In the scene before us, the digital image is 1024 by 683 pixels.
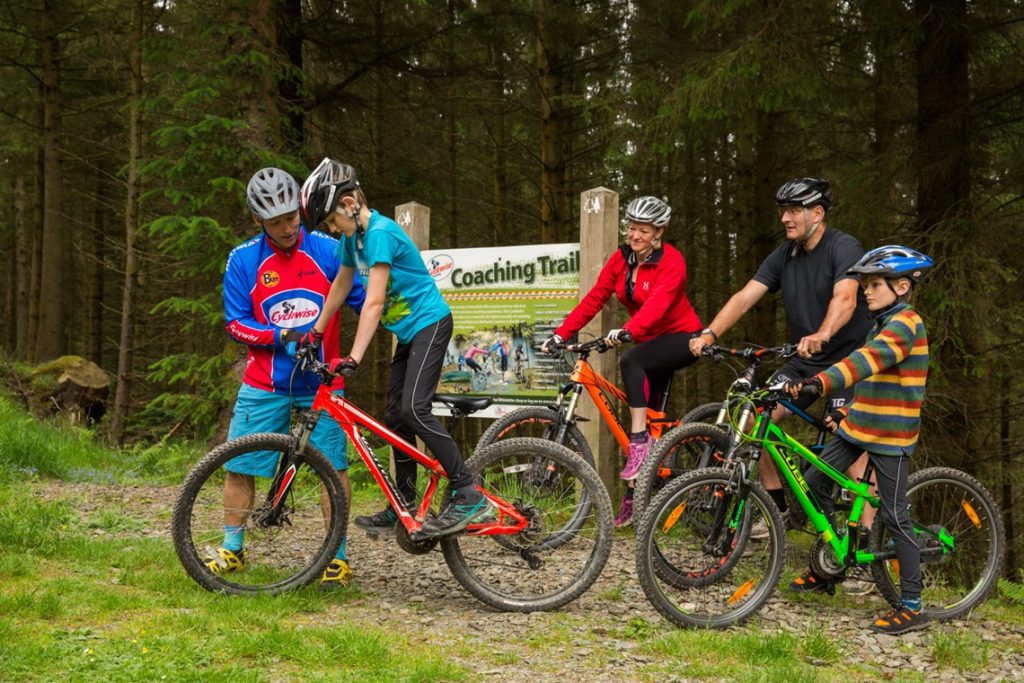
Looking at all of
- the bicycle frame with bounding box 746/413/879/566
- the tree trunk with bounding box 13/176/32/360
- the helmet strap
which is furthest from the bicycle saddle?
the tree trunk with bounding box 13/176/32/360

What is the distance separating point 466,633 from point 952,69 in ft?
22.4

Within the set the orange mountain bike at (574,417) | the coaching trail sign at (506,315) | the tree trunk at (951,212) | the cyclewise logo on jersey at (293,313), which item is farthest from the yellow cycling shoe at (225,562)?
the tree trunk at (951,212)

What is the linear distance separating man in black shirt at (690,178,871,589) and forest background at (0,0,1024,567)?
7.89 ft

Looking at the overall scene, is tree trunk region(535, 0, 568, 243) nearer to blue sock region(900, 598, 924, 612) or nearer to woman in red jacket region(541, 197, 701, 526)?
woman in red jacket region(541, 197, 701, 526)

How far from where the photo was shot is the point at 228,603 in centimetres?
462

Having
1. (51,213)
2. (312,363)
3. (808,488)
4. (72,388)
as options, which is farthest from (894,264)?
(51,213)

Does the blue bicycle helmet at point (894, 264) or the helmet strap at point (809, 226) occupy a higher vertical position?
the helmet strap at point (809, 226)

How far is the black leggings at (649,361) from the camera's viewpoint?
6.15 metres

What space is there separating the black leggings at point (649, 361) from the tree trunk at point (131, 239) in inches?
326

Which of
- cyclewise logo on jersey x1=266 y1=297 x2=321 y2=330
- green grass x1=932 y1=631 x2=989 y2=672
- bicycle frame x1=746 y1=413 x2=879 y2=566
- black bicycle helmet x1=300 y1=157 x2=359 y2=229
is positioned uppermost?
black bicycle helmet x1=300 y1=157 x2=359 y2=229

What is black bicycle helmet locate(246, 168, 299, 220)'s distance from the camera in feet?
16.4

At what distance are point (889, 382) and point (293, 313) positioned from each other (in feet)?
11.3

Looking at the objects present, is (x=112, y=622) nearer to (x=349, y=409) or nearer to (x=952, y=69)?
(x=349, y=409)

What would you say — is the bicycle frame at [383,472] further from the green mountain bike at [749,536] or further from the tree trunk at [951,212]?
the tree trunk at [951,212]
